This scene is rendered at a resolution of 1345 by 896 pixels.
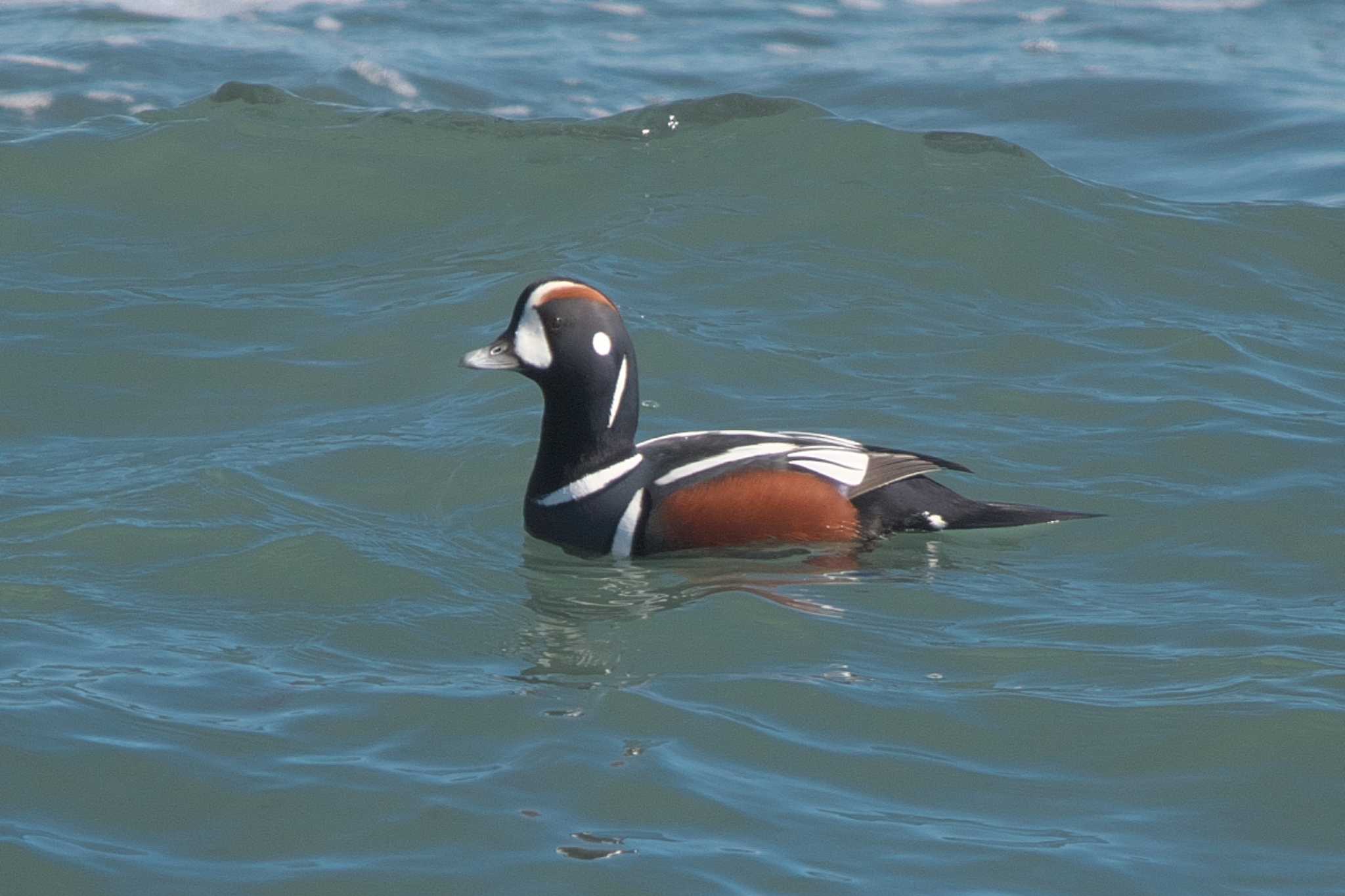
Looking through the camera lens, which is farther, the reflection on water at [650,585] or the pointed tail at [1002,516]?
the pointed tail at [1002,516]

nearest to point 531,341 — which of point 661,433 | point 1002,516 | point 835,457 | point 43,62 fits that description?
point 835,457

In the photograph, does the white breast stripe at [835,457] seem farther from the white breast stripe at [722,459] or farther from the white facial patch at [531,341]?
the white facial patch at [531,341]

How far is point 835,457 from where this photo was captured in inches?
290

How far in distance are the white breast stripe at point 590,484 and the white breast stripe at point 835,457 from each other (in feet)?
2.21

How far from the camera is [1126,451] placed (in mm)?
8375

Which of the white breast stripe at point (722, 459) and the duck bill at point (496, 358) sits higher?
the duck bill at point (496, 358)

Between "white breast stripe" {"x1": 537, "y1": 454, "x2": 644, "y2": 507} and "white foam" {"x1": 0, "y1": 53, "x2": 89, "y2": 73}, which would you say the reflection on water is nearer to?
"white breast stripe" {"x1": 537, "y1": 454, "x2": 644, "y2": 507}

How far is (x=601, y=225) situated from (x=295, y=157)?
237cm

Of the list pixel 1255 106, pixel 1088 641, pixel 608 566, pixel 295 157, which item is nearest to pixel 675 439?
pixel 608 566

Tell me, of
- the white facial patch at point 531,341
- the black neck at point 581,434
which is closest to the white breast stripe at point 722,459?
the black neck at point 581,434

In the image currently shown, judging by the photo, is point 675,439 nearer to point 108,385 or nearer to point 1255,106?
point 108,385

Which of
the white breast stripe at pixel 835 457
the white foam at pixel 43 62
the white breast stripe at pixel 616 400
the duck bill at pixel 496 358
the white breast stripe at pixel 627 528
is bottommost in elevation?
the white breast stripe at pixel 627 528

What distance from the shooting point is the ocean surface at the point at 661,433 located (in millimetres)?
5066

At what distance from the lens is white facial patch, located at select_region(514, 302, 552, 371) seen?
24.2ft
